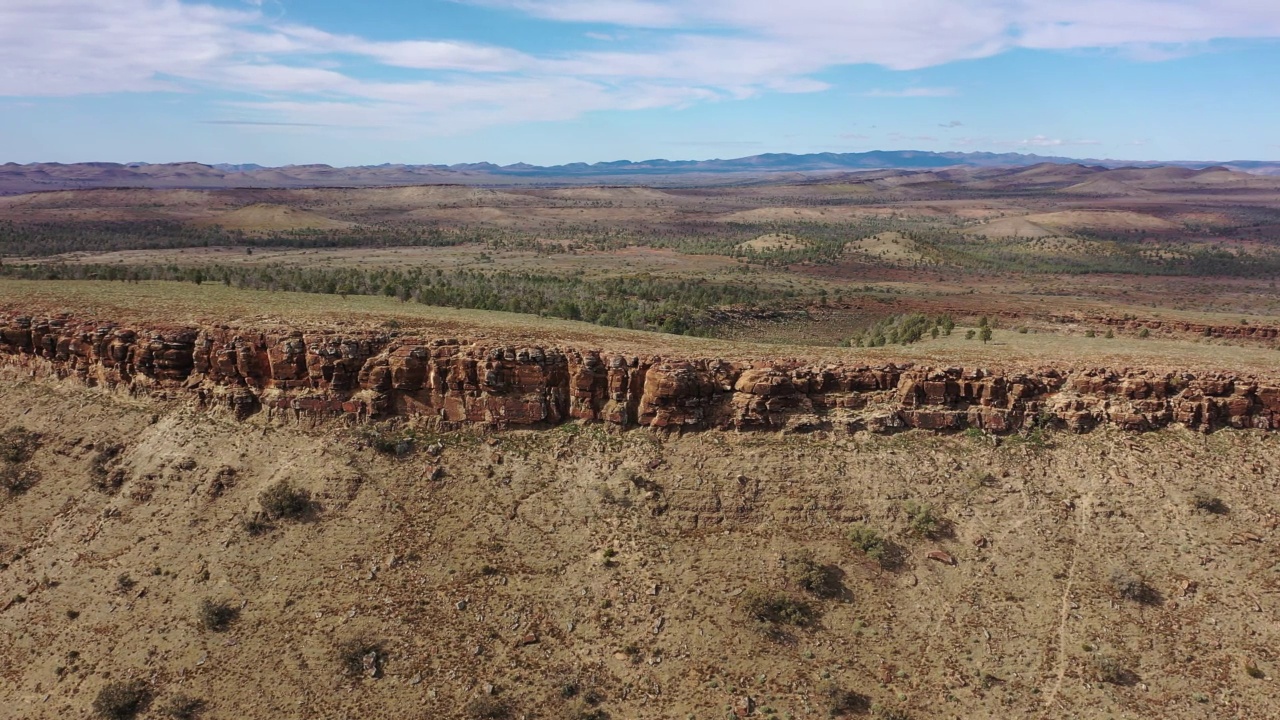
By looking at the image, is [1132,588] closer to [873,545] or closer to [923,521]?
→ [923,521]

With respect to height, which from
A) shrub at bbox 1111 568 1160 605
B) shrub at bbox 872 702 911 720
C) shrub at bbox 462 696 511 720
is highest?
Result: shrub at bbox 1111 568 1160 605

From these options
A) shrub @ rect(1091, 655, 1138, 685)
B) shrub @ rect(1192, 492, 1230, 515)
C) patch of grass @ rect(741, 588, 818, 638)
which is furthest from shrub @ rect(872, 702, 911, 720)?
shrub @ rect(1192, 492, 1230, 515)

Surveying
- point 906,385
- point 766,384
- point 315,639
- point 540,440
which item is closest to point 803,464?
point 766,384

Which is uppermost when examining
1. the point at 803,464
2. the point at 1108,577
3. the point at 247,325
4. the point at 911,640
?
the point at 247,325

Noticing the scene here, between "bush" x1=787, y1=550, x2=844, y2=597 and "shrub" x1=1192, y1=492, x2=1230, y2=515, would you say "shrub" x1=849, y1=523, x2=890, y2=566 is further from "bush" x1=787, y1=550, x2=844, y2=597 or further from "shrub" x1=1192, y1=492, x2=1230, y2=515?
"shrub" x1=1192, y1=492, x2=1230, y2=515

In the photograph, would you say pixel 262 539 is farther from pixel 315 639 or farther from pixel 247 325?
pixel 247 325

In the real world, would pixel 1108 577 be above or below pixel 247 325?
below

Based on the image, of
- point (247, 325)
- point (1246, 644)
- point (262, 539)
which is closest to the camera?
point (1246, 644)
